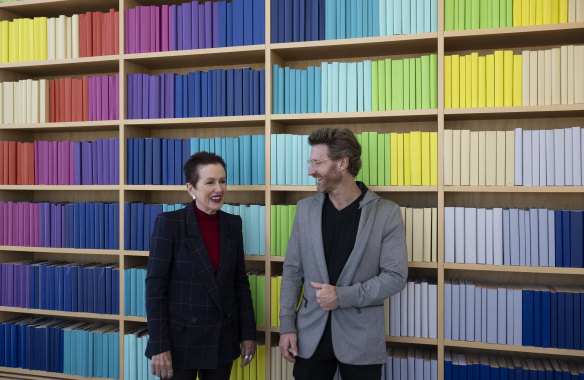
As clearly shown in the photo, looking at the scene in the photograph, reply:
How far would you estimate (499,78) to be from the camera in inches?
88.7

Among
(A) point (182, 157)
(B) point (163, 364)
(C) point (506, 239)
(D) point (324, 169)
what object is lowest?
(B) point (163, 364)

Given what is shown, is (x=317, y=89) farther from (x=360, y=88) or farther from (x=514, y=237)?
(x=514, y=237)

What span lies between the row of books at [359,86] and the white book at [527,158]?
0.48 meters

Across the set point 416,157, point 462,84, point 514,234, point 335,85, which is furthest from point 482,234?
point 335,85

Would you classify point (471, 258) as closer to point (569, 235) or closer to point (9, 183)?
point (569, 235)

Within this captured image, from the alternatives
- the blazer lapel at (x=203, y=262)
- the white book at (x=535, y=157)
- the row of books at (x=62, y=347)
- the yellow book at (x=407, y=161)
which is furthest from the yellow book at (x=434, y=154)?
the row of books at (x=62, y=347)

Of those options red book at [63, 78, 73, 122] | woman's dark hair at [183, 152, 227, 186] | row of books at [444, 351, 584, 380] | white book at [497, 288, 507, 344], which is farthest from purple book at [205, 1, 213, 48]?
row of books at [444, 351, 584, 380]

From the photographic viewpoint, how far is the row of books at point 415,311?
2.33 metres

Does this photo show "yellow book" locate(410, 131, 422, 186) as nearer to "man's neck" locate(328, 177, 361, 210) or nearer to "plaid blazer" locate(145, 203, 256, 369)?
"man's neck" locate(328, 177, 361, 210)

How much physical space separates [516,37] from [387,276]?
4.82ft

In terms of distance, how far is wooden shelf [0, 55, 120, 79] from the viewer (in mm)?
2807

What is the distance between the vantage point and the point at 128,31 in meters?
2.78

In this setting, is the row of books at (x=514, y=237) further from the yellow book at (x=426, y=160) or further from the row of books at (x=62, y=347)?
the row of books at (x=62, y=347)

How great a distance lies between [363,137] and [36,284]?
2.33 metres
